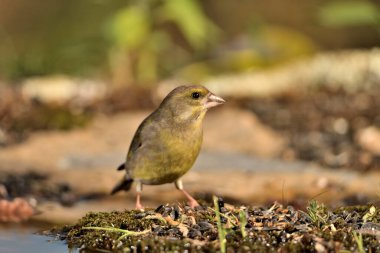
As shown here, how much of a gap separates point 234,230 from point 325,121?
6336 mm

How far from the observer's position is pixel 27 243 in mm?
5637

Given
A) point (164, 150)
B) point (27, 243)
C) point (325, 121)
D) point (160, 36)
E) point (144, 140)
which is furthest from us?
point (160, 36)

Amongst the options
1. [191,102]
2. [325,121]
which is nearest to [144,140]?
[191,102]

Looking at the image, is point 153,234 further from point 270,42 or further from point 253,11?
point 253,11

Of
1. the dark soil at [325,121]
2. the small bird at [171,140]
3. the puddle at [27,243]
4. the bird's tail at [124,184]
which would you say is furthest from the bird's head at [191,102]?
the dark soil at [325,121]

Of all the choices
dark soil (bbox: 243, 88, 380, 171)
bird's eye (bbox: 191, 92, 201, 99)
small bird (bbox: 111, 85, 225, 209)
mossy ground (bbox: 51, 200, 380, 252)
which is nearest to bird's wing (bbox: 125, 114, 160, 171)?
small bird (bbox: 111, 85, 225, 209)

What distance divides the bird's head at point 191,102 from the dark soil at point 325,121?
3.11m

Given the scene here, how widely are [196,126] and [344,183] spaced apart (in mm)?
2412

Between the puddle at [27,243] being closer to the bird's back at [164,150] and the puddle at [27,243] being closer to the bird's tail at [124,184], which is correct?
Result: the bird's back at [164,150]

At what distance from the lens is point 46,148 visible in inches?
381

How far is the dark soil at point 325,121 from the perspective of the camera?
973 cm

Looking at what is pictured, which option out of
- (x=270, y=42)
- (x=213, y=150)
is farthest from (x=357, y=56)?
(x=213, y=150)

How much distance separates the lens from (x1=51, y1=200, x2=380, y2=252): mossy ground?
15.9 feet

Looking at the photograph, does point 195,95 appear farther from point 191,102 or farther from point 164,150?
point 164,150
